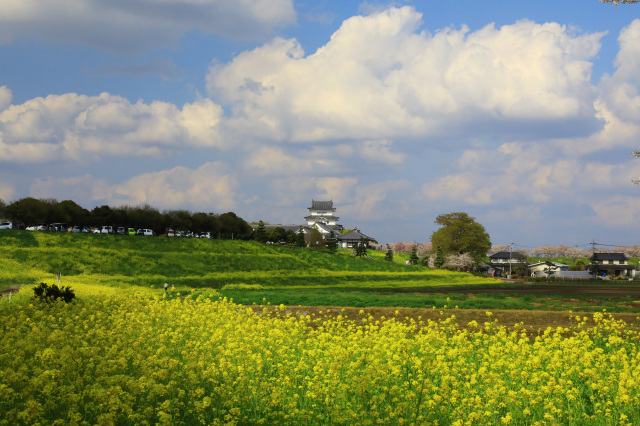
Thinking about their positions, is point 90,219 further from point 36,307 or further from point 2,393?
point 2,393

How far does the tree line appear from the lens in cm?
7019

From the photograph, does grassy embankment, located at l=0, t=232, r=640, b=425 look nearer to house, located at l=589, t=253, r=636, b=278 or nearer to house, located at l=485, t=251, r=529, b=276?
house, located at l=485, t=251, r=529, b=276

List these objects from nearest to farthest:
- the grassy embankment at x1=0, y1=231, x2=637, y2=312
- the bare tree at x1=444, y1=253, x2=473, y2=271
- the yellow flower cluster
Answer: the yellow flower cluster < the grassy embankment at x1=0, y1=231, x2=637, y2=312 < the bare tree at x1=444, y1=253, x2=473, y2=271

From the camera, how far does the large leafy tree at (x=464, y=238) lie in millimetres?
95875

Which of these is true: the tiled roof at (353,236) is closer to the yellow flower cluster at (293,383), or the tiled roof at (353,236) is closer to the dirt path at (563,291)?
the dirt path at (563,291)

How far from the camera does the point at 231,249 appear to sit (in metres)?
73.9

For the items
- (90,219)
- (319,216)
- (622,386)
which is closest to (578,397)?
(622,386)

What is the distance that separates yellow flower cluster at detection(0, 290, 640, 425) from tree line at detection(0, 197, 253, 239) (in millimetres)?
64982

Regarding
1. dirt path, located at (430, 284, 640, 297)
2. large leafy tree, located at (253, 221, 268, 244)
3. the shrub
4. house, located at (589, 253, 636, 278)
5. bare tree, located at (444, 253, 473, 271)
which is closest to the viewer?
the shrub

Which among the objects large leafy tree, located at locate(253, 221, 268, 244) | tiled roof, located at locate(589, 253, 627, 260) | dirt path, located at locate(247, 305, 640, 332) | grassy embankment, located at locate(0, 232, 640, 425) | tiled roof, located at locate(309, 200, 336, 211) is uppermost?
tiled roof, located at locate(309, 200, 336, 211)

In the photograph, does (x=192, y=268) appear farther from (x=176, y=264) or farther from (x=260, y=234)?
(x=260, y=234)

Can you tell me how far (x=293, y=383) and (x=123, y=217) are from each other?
244ft

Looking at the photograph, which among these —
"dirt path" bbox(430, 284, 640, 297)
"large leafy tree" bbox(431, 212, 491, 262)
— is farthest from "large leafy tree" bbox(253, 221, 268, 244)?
"dirt path" bbox(430, 284, 640, 297)

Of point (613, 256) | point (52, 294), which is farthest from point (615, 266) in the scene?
point (52, 294)
